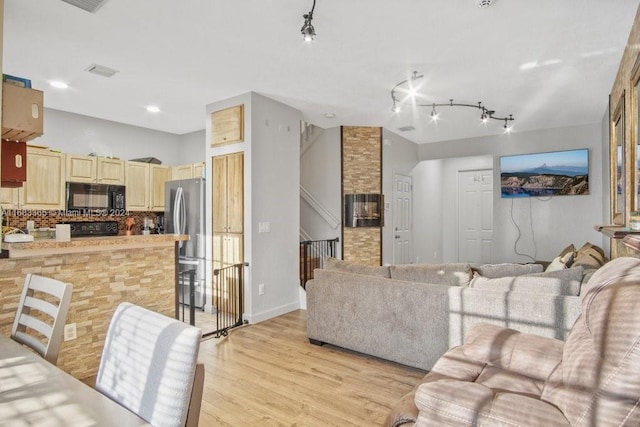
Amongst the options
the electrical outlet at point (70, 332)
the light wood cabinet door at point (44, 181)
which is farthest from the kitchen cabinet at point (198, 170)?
the electrical outlet at point (70, 332)

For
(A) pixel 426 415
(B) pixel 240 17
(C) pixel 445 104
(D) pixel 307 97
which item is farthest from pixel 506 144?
(A) pixel 426 415

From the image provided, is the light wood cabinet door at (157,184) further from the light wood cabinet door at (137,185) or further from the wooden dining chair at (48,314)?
the wooden dining chair at (48,314)

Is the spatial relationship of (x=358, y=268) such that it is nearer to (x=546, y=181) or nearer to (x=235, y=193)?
(x=235, y=193)

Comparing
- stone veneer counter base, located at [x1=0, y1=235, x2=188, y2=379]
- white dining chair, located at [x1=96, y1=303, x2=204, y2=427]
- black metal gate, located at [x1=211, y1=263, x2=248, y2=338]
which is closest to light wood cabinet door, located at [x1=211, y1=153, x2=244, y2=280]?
black metal gate, located at [x1=211, y1=263, x2=248, y2=338]

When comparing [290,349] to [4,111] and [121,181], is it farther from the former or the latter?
[121,181]

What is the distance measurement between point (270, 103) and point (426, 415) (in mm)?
3900

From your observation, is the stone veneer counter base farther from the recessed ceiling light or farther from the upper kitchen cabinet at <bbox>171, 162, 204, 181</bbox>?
the upper kitchen cabinet at <bbox>171, 162, 204, 181</bbox>

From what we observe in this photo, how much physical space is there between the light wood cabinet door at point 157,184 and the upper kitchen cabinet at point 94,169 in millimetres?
488

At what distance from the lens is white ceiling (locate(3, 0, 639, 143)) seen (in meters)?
2.57

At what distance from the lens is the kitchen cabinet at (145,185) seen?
562 cm

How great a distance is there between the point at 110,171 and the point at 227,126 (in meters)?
2.26

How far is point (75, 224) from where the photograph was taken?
17.1 ft

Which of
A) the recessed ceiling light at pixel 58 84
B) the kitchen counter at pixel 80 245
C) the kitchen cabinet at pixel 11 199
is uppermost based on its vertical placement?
the recessed ceiling light at pixel 58 84

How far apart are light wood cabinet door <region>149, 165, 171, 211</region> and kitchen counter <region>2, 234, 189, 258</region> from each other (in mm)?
3303
